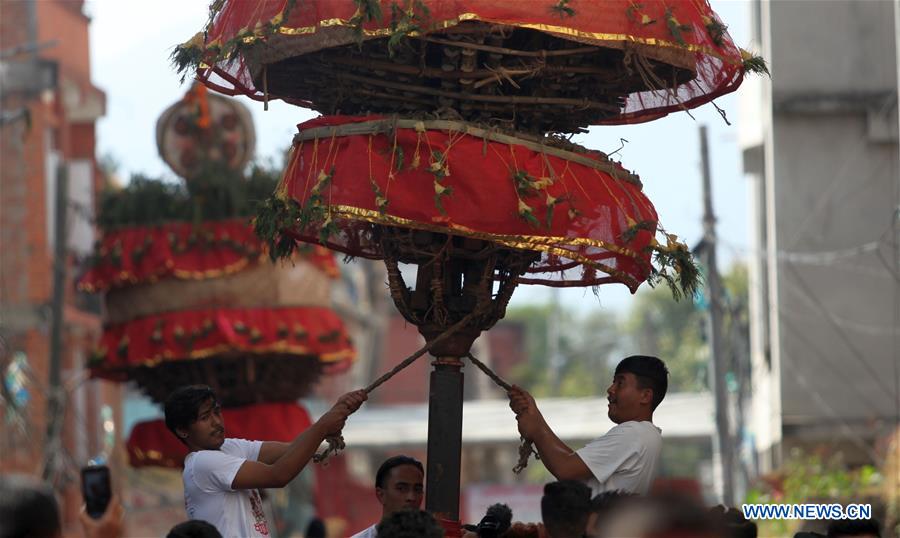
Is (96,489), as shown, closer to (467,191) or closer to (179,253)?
(467,191)

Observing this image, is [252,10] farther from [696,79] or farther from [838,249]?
[838,249]

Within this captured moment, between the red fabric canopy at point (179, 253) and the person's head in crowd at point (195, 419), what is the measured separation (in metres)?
5.61

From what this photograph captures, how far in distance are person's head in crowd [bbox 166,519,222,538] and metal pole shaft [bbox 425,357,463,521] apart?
1484mm

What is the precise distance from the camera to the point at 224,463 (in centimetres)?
636

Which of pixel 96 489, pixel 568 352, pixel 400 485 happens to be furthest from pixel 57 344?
pixel 568 352

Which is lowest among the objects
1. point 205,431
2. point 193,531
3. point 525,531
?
point 525,531

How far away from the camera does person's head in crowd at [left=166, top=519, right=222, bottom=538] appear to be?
5.23 metres

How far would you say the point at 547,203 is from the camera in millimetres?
6465

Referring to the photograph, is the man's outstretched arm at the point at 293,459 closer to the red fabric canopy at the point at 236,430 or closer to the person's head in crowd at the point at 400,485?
the person's head in crowd at the point at 400,485

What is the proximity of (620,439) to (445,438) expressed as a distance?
755mm

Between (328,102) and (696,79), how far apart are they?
1.54 meters

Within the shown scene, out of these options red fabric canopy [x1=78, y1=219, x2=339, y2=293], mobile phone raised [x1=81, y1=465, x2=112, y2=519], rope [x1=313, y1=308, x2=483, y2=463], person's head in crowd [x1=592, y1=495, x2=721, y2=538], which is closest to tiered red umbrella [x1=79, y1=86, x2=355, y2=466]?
red fabric canopy [x1=78, y1=219, x2=339, y2=293]

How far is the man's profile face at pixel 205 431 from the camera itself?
6465 millimetres

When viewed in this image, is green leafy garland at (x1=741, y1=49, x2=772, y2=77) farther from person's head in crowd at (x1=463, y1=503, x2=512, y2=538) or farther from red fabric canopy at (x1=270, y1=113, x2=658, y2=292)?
person's head in crowd at (x1=463, y1=503, x2=512, y2=538)
